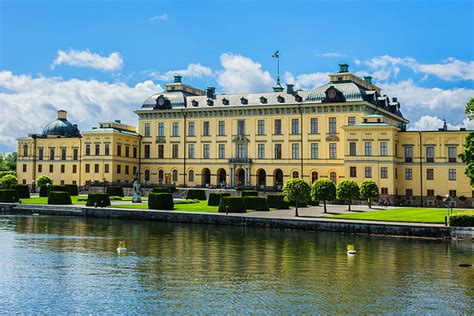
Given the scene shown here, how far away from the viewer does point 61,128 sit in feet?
275

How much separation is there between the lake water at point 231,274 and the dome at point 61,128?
51.1 metres

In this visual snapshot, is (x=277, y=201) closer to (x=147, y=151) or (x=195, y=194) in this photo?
(x=195, y=194)

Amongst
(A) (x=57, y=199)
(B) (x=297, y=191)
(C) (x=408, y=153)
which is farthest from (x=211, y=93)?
(B) (x=297, y=191)

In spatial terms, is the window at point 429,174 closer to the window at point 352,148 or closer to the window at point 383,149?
the window at point 383,149

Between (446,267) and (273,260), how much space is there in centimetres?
728

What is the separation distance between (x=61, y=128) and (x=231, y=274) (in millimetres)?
68051

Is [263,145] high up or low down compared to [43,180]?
up

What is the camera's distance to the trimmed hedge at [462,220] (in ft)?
109

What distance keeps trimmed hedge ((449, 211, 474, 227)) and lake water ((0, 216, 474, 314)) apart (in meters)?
1.87

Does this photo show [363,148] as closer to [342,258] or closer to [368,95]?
[368,95]

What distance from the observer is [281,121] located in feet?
227

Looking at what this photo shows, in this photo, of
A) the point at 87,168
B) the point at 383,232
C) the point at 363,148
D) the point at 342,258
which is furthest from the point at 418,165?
the point at 87,168

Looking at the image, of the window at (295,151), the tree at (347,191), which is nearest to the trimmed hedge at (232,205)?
the tree at (347,191)

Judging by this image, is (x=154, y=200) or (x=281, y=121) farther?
(x=281, y=121)
